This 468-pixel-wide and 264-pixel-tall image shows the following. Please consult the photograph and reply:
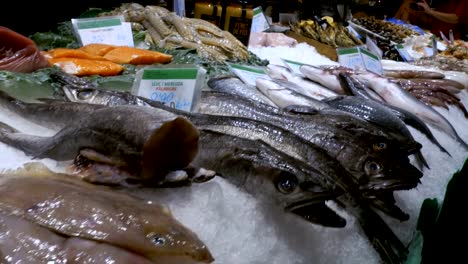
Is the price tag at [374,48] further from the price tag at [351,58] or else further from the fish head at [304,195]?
the fish head at [304,195]

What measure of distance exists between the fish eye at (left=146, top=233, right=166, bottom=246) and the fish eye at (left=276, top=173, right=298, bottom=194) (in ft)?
1.45

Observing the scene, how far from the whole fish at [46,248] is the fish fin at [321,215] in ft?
1.68

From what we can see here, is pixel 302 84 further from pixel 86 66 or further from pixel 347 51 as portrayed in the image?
pixel 86 66

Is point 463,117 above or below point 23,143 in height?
below

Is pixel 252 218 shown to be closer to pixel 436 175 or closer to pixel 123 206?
pixel 123 206

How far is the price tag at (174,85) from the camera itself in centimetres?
203

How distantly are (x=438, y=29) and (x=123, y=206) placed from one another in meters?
8.88

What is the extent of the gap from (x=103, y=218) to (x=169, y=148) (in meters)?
0.34

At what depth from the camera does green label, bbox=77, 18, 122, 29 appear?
3627mm

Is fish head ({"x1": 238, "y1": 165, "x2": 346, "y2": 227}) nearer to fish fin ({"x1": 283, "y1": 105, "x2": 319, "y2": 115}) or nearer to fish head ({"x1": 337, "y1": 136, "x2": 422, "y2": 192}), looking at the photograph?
fish head ({"x1": 337, "y1": 136, "x2": 422, "y2": 192})

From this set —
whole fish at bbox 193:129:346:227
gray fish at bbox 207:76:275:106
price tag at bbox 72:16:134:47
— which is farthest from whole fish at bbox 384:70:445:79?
whole fish at bbox 193:129:346:227

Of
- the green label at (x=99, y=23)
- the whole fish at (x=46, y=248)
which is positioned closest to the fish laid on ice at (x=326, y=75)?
the green label at (x=99, y=23)

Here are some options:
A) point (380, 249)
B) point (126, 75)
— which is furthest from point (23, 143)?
point (126, 75)

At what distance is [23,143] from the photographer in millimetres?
1563
